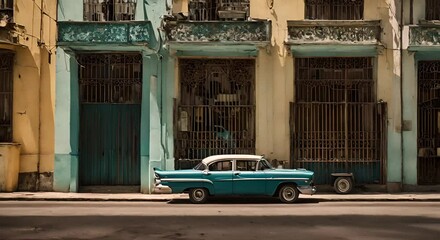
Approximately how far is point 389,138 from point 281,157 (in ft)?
12.6

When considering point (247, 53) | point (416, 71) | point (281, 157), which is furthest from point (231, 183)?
point (416, 71)

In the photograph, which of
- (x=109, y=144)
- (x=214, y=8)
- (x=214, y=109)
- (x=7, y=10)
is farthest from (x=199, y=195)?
(x=7, y=10)

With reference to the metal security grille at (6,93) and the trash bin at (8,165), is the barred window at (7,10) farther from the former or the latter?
the trash bin at (8,165)

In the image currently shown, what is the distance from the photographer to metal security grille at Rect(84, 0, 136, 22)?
20094 mm

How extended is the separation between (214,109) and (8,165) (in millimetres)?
7397

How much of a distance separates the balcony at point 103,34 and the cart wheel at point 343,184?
26.4 ft

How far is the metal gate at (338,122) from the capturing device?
64.8 ft

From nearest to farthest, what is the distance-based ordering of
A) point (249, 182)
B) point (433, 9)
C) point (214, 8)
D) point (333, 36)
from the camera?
point (249, 182), point (333, 36), point (433, 9), point (214, 8)

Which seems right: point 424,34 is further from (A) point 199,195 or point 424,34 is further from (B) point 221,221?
(B) point 221,221

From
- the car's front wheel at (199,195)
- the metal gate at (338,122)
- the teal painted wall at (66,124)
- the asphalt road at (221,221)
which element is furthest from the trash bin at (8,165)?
the metal gate at (338,122)

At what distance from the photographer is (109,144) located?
65.7 feet

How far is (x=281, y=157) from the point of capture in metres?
19.8

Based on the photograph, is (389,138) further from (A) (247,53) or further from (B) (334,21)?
(A) (247,53)

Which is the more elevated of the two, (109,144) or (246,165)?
(109,144)
